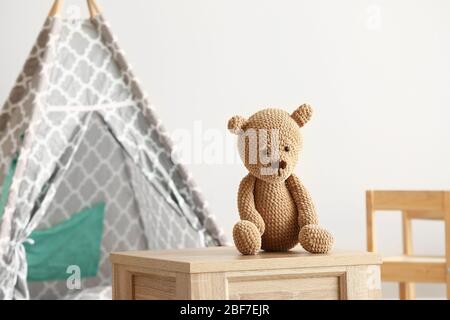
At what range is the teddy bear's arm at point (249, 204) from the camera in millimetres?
1698

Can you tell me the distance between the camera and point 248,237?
1646 mm

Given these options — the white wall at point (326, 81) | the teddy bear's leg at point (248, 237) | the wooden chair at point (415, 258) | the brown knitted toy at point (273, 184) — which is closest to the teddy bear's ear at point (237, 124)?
the brown knitted toy at point (273, 184)

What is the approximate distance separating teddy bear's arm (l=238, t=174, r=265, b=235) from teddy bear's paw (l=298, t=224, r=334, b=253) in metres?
0.10

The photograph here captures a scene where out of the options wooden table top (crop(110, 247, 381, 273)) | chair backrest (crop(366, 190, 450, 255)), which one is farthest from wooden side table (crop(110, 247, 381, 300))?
chair backrest (crop(366, 190, 450, 255))

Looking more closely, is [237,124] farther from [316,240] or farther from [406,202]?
[406,202]

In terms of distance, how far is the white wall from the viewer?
380 cm

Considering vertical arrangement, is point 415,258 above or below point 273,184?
below

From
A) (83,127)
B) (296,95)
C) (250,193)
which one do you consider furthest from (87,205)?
(250,193)

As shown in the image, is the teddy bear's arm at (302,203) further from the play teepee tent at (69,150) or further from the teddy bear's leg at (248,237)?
the play teepee tent at (69,150)

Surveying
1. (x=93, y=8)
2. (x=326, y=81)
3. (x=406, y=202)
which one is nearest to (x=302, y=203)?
(x=93, y=8)

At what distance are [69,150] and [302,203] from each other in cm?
119

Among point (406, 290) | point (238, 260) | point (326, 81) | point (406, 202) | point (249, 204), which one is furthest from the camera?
point (326, 81)

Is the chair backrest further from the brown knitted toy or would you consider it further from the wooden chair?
the brown knitted toy
